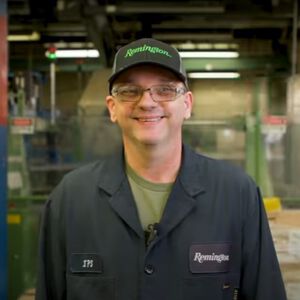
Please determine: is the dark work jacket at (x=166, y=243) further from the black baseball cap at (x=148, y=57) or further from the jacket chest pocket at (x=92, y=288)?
the black baseball cap at (x=148, y=57)

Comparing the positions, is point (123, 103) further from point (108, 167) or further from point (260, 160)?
point (260, 160)

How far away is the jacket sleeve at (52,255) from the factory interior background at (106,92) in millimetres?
1640

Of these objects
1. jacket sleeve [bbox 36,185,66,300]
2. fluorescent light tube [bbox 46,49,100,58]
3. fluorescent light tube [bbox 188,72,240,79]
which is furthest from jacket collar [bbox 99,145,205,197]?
fluorescent light tube [bbox 188,72,240,79]

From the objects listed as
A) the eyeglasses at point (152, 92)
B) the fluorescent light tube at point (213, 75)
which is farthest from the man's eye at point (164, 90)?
the fluorescent light tube at point (213, 75)

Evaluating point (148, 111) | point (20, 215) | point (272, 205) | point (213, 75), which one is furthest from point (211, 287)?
point (213, 75)

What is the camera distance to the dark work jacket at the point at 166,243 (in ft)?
3.78

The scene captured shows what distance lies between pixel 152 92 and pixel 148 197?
0.26 meters

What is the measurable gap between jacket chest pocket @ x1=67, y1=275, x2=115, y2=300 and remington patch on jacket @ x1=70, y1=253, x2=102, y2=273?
16 mm

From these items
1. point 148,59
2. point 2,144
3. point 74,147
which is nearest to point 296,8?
point 74,147

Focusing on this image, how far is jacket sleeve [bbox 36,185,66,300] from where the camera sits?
1.23 metres

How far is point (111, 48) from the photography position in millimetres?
5527

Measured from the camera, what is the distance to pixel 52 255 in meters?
1.25

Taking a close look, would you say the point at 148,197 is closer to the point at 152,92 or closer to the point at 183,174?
the point at 183,174

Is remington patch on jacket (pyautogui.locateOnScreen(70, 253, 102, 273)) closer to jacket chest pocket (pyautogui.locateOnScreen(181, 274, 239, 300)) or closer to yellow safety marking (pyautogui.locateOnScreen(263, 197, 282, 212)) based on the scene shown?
jacket chest pocket (pyautogui.locateOnScreen(181, 274, 239, 300))
